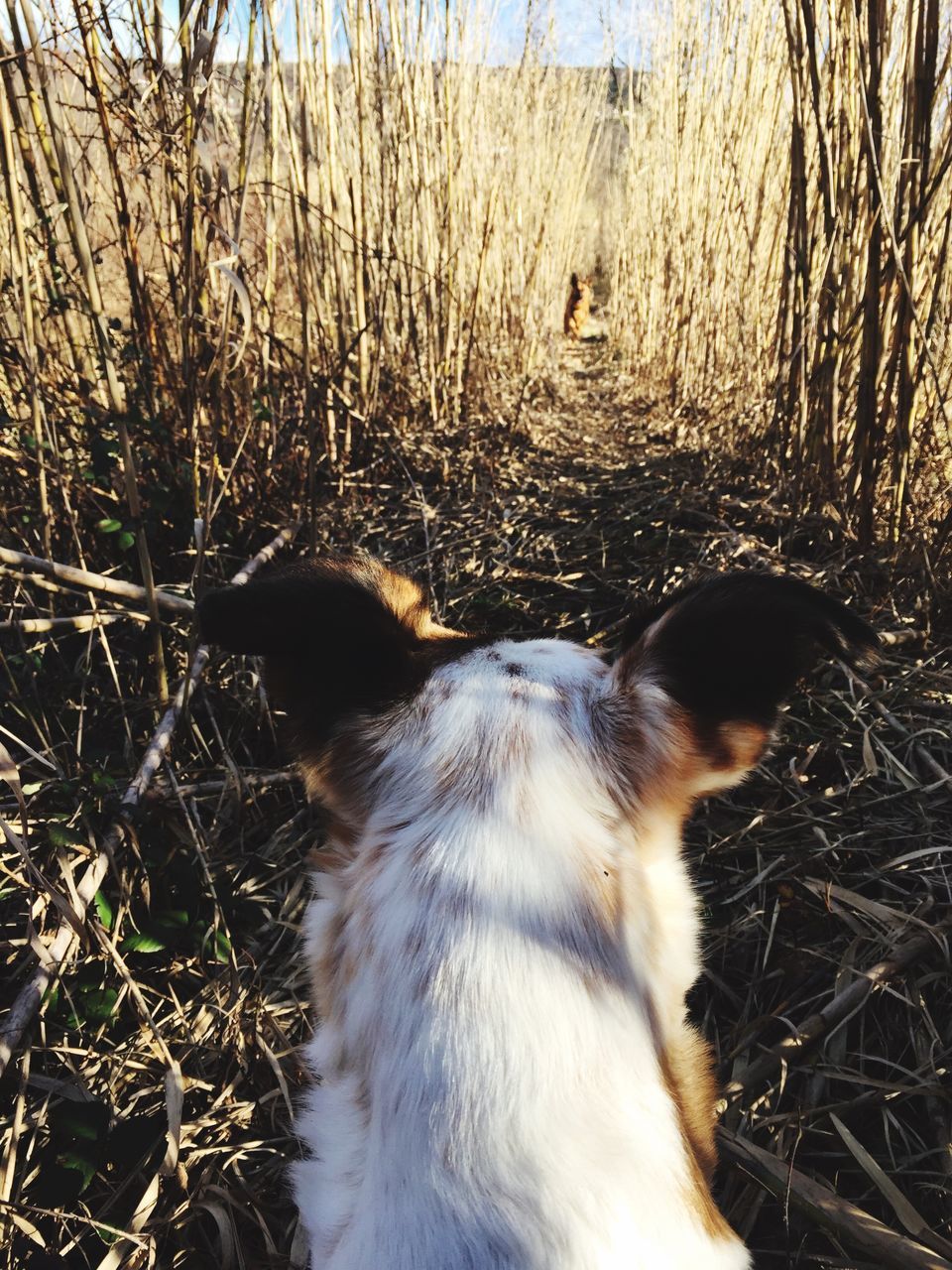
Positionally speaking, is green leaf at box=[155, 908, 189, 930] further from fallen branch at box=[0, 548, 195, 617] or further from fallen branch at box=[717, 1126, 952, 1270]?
fallen branch at box=[717, 1126, 952, 1270]

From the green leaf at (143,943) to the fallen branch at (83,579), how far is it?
0.68 m

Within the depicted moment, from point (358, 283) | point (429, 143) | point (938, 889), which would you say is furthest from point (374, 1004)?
point (429, 143)

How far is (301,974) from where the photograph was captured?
5.33ft

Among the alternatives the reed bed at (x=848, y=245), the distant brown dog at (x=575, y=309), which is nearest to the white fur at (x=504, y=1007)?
the reed bed at (x=848, y=245)

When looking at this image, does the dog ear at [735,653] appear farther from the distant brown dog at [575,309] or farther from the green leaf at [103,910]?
the distant brown dog at [575,309]

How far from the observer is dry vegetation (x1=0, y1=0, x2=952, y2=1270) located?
1312 mm

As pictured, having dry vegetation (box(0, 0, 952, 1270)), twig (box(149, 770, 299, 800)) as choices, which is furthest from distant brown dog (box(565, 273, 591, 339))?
twig (box(149, 770, 299, 800))

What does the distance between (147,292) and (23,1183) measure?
6.54ft

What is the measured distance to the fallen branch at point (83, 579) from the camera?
5.66ft

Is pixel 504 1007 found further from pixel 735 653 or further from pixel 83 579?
pixel 83 579

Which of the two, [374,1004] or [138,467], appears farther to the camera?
[138,467]

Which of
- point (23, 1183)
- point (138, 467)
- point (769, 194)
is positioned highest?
point (769, 194)

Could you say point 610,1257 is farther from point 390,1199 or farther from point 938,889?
point 938,889

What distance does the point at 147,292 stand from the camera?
207 centimetres
